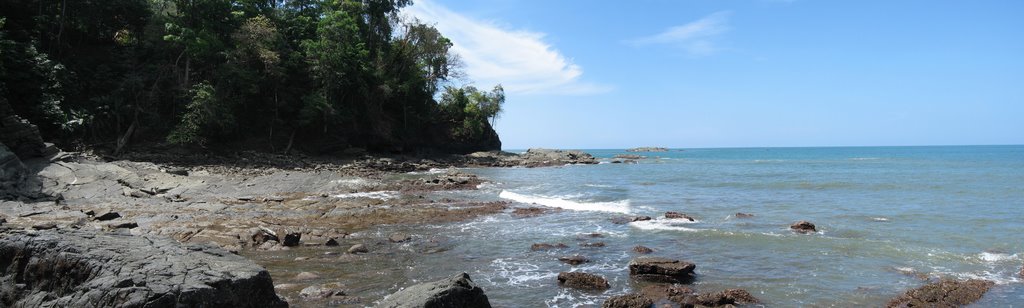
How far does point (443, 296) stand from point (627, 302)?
350 centimetres

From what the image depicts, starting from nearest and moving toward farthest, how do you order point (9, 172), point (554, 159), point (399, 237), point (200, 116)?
1. point (399, 237)
2. point (9, 172)
3. point (200, 116)
4. point (554, 159)

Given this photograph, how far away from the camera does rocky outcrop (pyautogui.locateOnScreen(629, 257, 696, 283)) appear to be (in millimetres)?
9820

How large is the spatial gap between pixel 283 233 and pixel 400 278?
494cm

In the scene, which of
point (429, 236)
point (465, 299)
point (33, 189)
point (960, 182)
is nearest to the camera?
point (465, 299)

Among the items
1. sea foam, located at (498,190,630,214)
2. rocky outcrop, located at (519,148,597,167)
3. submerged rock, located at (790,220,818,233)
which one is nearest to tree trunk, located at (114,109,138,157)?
sea foam, located at (498,190,630,214)

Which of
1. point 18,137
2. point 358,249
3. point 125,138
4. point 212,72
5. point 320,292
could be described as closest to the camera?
point 320,292

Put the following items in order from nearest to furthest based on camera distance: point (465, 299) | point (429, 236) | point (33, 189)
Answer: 1. point (465, 299)
2. point (429, 236)
3. point (33, 189)

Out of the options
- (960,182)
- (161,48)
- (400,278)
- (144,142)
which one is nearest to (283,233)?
(400,278)

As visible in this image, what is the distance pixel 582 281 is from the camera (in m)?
9.50

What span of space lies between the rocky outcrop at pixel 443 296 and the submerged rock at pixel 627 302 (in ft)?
8.31

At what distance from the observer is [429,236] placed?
1441cm

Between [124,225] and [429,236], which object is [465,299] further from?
[124,225]

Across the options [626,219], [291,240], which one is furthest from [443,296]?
[626,219]

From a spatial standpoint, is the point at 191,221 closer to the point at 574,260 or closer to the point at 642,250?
the point at 574,260
